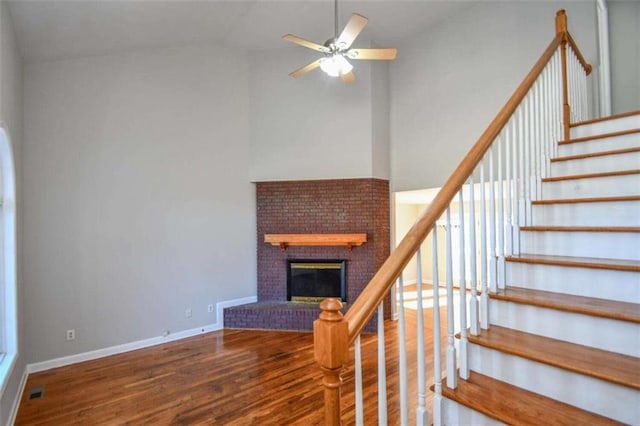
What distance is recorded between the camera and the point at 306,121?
17.0 feet

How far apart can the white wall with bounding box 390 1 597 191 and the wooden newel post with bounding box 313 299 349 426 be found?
12.8ft

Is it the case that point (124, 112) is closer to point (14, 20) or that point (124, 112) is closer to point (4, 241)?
point (14, 20)

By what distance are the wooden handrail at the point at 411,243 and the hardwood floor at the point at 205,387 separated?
174cm

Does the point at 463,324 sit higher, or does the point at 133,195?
the point at 133,195

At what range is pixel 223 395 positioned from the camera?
2928 millimetres

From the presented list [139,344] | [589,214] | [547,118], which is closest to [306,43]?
[547,118]

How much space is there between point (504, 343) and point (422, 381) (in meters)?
0.49

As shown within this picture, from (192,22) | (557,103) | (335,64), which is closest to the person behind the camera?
(557,103)

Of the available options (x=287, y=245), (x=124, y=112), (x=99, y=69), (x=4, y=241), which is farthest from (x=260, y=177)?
(x=4, y=241)

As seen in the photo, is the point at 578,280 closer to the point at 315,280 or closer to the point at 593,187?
the point at 593,187

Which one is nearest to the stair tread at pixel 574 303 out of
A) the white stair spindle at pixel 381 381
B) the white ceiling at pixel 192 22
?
the white stair spindle at pixel 381 381

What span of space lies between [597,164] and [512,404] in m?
1.88

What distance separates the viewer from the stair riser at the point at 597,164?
7.26 feet

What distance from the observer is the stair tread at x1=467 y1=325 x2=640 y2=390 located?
1280 mm
